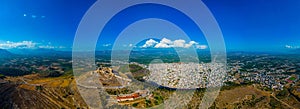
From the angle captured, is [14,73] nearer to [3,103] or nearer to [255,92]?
[3,103]

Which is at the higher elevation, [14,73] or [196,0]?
[196,0]

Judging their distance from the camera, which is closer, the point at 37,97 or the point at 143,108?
the point at 143,108

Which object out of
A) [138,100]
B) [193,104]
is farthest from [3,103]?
[193,104]

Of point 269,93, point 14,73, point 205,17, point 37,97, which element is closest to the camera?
point 205,17

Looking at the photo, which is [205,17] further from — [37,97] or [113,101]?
[37,97]

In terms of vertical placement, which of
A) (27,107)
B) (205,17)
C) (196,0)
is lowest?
(27,107)

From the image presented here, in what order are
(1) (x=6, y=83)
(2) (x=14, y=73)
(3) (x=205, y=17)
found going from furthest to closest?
1. (2) (x=14, y=73)
2. (1) (x=6, y=83)
3. (3) (x=205, y=17)

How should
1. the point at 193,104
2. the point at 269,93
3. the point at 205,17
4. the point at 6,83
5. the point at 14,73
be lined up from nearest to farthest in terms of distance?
the point at 205,17, the point at 193,104, the point at 269,93, the point at 6,83, the point at 14,73

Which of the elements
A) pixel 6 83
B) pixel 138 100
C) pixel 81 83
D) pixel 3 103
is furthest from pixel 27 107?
pixel 6 83

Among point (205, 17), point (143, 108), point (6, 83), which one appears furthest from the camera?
point (6, 83)
